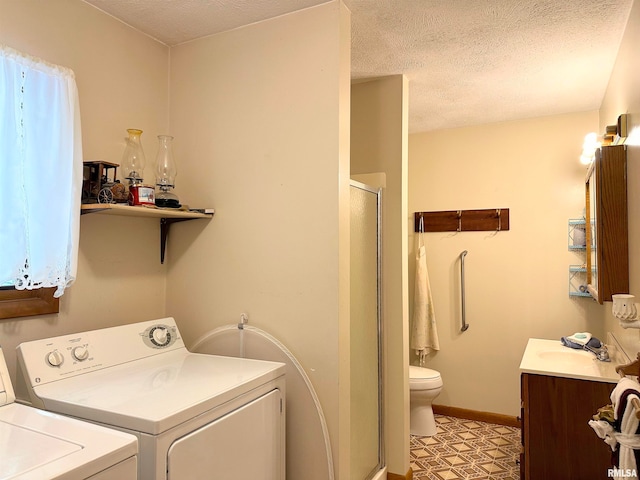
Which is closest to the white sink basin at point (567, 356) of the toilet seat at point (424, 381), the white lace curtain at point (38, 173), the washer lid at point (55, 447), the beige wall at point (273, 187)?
the toilet seat at point (424, 381)

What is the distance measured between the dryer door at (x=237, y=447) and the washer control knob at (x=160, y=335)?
1.96 ft

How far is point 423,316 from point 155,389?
2576 millimetres

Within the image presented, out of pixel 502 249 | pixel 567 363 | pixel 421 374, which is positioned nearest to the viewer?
pixel 567 363

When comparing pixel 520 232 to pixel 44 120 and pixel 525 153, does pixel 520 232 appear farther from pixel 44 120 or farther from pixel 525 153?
pixel 44 120

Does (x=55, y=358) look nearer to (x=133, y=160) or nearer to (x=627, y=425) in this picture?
(x=133, y=160)

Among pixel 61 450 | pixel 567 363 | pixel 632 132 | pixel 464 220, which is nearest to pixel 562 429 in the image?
pixel 567 363

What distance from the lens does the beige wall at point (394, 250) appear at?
8.52 ft

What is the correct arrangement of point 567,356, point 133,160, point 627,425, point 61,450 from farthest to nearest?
point 567,356 < point 133,160 < point 627,425 < point 61,450

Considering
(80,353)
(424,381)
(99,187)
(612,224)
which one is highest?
(99,187)

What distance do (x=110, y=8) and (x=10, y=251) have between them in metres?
1.12

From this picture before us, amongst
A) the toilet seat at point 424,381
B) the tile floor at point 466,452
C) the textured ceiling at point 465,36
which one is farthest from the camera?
the toilet seat at point 424,381

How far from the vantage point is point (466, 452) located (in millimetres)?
3025

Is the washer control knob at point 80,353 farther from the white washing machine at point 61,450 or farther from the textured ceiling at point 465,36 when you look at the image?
the textured ceiling at point 465,36

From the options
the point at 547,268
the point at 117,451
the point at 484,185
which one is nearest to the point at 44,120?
the point at 117,451
